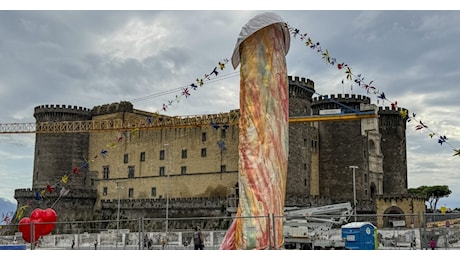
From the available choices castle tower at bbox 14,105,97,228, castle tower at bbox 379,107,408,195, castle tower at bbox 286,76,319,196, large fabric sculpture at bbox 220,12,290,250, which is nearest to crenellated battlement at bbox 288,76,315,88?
castle tower at bbox 286,76,319,196

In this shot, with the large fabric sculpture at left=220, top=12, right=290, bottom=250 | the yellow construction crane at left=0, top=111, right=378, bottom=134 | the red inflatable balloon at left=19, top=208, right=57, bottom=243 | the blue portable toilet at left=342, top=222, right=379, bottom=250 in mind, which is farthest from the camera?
the yellow construction crane at left=0, top=111, right=378, bottom=134

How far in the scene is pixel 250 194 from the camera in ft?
49.6

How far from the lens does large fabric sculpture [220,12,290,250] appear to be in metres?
15.1

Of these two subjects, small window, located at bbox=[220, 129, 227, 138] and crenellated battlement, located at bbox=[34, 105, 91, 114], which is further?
crenellated battlement, located at bbox=[34, 105, 91, 114]

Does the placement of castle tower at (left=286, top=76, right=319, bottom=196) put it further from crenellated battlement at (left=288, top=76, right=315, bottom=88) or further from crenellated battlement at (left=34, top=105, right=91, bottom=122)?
crenellated battlement at (left=34, top=105, right=91, bottom=122)

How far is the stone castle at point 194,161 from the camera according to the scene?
5450cm

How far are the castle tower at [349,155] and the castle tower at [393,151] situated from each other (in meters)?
3.43

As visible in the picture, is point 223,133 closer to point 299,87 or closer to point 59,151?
point 299,87

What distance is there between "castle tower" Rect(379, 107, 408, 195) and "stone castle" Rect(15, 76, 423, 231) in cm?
12

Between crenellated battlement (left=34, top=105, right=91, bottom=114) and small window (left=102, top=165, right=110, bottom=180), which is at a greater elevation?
crenellated battlement (left=34, top=105, right=91, bottom=114)

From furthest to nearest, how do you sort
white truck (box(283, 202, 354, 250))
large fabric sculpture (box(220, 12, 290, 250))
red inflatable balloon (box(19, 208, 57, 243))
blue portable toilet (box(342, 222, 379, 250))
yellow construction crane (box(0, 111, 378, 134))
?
yellow construction crane (box(0, 111, 378, 134)), white truck (box(283, 202, 354, 250)), blue portable toilet (box(342, 222, 379, 250)), red inflatable balloon (box(19, 208, 57, 243)), large fabric sculpture (box(220, 12, 290, 250))

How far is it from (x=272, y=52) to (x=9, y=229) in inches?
1927

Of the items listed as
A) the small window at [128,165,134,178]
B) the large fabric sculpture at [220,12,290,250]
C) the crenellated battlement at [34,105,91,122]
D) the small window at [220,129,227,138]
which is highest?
the crenellated battlement at [34,105,91,122]

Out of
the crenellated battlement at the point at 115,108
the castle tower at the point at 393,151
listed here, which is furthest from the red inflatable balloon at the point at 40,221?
the castle tower at the point at 393,151
